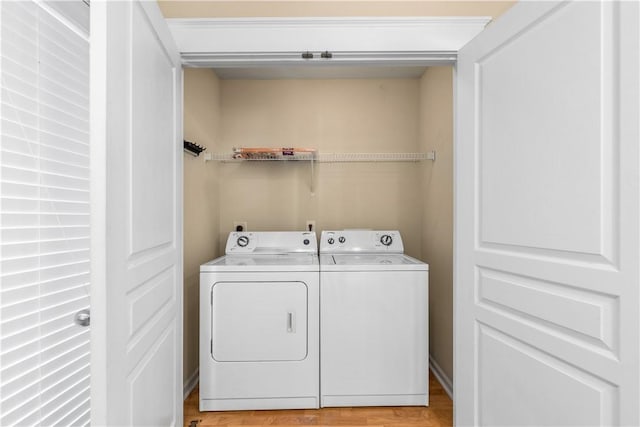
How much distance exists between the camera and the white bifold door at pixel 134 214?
32.9 inches

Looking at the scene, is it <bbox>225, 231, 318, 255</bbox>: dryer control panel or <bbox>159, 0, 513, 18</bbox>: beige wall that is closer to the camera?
<bbox>159, 0, 513, 18</bbox>: beige wall

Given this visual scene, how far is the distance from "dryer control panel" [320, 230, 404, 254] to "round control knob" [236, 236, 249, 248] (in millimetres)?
575

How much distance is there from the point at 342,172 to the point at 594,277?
87.0 inches

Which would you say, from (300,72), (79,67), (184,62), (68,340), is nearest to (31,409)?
(68,340)

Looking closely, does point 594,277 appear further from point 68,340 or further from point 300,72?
point 300,72

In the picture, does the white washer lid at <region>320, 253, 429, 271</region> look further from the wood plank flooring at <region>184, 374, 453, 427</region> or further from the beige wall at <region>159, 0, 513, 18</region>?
the beige wall at <region>159, 0, 513, 18</region>

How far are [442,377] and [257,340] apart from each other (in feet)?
4.34

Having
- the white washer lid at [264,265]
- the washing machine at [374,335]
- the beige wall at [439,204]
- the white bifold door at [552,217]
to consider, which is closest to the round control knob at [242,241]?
the white washer lid at [264,265]

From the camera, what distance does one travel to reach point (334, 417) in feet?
6.66

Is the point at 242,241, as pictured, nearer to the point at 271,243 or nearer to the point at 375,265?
the point at 271,243

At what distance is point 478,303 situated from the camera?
1496 mm

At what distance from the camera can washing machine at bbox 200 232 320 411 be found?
6.80ft

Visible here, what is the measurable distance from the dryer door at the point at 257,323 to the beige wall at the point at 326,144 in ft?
3.29

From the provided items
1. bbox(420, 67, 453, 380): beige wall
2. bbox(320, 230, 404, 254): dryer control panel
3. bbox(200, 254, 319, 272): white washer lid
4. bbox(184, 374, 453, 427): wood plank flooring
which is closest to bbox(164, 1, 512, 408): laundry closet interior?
bbox(420, 67, 453, 380): beige wall
